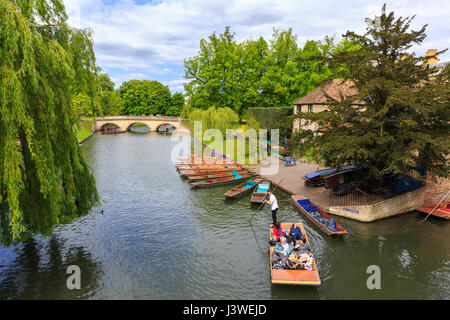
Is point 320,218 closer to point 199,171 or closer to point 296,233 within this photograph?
point 296,233

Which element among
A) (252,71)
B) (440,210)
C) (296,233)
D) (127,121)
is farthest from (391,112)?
(127,121)

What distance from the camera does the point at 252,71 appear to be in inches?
1845

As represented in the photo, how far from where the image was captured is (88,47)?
11219 mm

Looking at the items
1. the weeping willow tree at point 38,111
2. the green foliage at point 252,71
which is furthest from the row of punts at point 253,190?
the green foliage at point 252,71

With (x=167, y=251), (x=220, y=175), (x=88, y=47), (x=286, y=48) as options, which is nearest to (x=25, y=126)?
(x=88, y=47)

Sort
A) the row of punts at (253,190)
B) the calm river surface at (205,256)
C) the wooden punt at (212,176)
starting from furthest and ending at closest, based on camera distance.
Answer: the wooden punt at (212,176) → the calm river surface at (205,256) → the row of punts at (253,190)

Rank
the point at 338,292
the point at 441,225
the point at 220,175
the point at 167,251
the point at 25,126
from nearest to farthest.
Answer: the point at 25,126 → the point at 338,292 → the point at 167,251 → the point at 441,225 → the point at 220,175

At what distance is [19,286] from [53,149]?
19.9ft

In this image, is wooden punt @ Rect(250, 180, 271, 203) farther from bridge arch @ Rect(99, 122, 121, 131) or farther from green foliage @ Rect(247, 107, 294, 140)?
bridge arch @ Rect(99, 122, 121, 131)

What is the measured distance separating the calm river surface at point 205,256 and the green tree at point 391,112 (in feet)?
14.3

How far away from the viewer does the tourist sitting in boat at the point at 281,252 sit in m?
11.4

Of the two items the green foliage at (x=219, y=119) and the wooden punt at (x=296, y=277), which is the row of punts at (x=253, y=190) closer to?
the wooden punt at (x=296, y=277)
